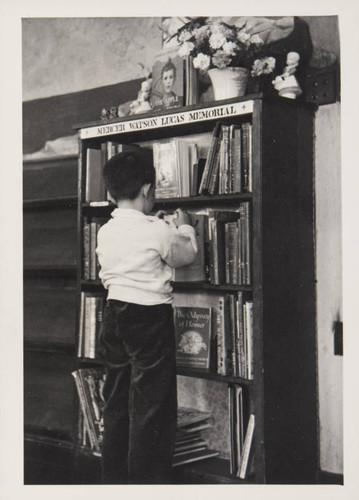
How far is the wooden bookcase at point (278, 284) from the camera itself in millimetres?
2531

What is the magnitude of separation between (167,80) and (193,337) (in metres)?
1.13

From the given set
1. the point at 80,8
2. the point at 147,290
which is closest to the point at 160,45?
the point at 80,8

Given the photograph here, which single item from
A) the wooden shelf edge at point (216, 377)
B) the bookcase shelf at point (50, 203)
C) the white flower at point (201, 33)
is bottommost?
the wooden shelf edge at point (216, 377)

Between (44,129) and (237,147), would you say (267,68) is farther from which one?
(44,129)

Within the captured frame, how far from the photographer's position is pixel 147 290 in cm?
249

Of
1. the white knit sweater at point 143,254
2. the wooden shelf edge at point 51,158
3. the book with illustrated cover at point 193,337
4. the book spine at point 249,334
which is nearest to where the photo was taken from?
the white knit sweater at point 143,254

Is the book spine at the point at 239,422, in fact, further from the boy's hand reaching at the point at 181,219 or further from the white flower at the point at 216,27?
the white flower at the point at 216,27

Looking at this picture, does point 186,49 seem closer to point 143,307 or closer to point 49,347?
point 143,307

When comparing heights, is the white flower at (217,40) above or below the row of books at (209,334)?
above

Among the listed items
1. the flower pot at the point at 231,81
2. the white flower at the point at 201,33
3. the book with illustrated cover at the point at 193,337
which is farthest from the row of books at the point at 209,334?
the white flower at the point at 201,33

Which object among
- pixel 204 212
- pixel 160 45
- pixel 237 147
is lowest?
pixel 204 212

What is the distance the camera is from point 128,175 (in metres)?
2.53

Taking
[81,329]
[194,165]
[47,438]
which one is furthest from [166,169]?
[47,438]

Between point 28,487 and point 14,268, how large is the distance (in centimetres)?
72
